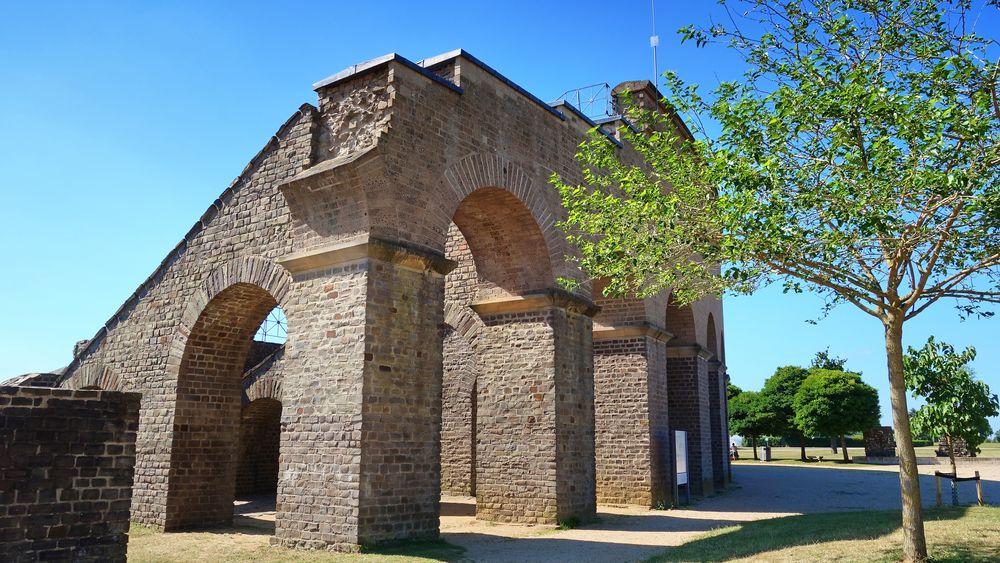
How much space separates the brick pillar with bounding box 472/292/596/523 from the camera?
1087 centimetres

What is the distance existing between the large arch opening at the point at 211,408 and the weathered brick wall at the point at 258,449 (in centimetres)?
596

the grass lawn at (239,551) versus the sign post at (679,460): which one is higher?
the sign post at (679,460)

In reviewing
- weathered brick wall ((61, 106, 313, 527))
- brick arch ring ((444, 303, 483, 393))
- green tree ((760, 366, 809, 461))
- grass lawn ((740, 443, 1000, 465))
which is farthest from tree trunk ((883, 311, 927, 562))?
green tree ((760, 366, 809, 461))

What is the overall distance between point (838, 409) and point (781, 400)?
391 cm

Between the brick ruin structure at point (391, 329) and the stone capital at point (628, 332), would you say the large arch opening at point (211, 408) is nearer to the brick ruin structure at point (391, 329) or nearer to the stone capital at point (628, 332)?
the brick ruin structure at point (391, 329)

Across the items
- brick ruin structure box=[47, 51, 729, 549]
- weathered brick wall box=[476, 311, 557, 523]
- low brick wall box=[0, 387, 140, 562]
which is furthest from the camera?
weathered brick wall box=[476, 311, 557, 523]

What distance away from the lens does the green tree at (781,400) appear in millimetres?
38719

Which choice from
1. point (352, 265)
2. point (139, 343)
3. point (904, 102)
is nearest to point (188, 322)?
point (139, 343)

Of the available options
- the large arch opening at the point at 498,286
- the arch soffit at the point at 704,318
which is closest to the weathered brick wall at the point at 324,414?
the large arch opening at the point at 498,286

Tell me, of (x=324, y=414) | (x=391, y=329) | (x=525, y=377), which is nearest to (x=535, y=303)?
(x=525, y=377)

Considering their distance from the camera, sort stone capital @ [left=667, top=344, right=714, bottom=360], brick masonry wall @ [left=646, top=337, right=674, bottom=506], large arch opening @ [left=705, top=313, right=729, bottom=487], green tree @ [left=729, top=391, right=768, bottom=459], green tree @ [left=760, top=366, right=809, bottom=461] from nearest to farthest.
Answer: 1. brick masonry wall @ [left=646, top=337, right=674, bottom=506]
2. stone capital @ [left=667, top=344, right=714, bottom=360]
3. large arch opening @ [left=705, top=313, right=729, bottom=487]
4. green tree @ [left=760, top=366, right=809, bottom=461]
5. green tree @ [left=729, top=391, right=768, bottom=459]

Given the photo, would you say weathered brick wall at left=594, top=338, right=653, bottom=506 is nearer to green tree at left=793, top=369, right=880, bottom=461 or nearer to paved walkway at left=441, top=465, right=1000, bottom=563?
paved walkway at left=441, top=465, right=1000, bottom=563

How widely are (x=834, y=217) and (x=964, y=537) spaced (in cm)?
388

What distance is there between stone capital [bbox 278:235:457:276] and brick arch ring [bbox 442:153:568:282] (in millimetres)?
607
